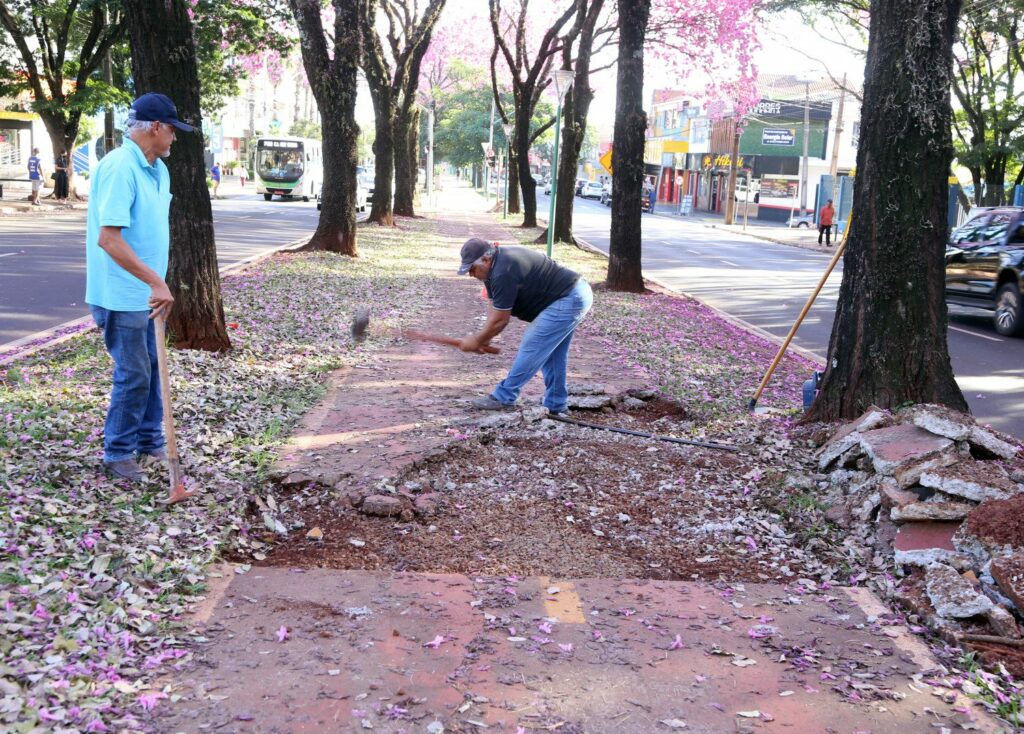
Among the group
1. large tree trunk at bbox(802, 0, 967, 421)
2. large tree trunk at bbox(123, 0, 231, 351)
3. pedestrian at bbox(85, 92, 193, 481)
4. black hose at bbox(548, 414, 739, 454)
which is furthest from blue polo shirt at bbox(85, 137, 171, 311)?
large tree trunk at bbox(802, 0, 967, 421)

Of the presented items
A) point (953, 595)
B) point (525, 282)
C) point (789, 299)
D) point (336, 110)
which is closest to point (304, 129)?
point (336, 110)

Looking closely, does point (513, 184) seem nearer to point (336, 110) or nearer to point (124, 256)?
point (336, 110)

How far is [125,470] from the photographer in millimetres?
5094

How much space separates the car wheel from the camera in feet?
44.6

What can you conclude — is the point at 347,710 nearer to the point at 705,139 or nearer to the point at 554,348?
the point at 554,348

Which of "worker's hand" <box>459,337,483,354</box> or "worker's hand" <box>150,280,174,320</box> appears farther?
"worker's hand" <box>459,337,483,354</box>

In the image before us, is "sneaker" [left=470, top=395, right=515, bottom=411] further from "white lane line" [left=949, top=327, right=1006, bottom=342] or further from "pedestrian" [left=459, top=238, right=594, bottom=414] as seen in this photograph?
"white lane line" [left=949, top=327, right=1006, bottom=342]

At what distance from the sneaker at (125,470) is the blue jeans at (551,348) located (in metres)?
2.88

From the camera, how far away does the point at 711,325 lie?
43.2 ft

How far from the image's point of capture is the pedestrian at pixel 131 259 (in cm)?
481

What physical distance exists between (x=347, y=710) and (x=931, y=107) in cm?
557

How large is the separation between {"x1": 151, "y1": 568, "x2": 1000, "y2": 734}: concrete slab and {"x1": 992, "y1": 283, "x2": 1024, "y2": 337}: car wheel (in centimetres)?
1060

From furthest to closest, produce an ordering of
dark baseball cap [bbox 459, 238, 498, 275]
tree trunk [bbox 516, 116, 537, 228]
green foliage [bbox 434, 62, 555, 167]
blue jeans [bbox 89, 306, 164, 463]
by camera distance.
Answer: green foliage [bbox 434, 62, 555, 167], tree trunk [bbox 516, 116, 537, 228], dark baseball cap [bbox 459, 238, 498, 275], blue jeans [bbox 89, 306, 164, 463]

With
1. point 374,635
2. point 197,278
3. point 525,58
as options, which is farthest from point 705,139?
point 374,635
